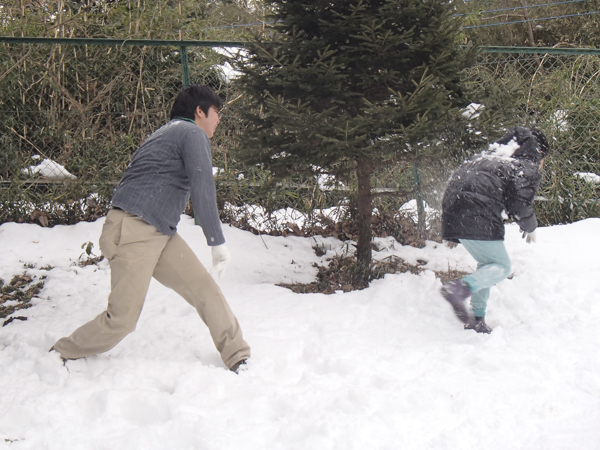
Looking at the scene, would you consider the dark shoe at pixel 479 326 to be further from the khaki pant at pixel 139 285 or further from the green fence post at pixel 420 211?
the green fence post at pixel 420 211

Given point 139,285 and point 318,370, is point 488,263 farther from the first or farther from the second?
point 139,285

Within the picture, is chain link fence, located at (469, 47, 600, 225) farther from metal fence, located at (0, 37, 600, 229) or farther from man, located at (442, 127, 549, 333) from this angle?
man, located at (442, 127, 549, 333)

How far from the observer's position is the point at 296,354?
323cm

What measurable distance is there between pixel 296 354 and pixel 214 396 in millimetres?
631

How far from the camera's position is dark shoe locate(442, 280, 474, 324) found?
3506 mm

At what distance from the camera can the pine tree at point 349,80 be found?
141 inches

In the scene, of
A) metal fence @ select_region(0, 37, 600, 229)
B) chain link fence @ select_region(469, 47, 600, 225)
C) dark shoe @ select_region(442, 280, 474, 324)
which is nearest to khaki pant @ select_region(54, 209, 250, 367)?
dark shoe @ select_region(442, 280, 474, 324)

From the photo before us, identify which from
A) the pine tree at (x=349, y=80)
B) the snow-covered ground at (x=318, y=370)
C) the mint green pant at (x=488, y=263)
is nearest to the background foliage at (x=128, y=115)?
the snow-covered ground at (x=318, y=370)

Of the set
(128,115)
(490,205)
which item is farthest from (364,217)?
(128,115)

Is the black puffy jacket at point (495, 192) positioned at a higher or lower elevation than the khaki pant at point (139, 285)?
higher

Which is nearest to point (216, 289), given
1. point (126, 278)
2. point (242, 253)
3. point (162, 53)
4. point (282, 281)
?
point (126, 278)

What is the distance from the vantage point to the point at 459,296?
139 inches

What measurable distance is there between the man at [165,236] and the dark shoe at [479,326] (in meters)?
1.49

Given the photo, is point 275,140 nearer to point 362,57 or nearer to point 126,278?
point 362,57
